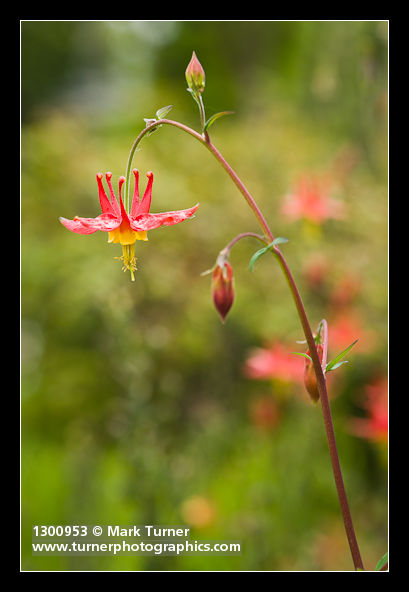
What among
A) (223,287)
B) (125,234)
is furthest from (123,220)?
(223,287)

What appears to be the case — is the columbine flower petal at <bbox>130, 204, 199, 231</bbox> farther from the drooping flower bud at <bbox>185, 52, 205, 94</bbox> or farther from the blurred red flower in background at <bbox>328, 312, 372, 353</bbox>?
the blurred red flower in background at <bbox>328, 312, 372, 353</bbox>

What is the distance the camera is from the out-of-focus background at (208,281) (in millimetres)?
2260

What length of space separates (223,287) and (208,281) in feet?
5.55

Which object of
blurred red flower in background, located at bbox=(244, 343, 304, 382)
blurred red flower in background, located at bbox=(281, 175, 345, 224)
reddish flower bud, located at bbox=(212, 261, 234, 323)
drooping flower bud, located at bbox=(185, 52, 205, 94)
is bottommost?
reddish flower bud, located at bbox=(212, 261, 234, 323)

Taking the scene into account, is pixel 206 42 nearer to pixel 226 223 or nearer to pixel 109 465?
pixel 226 223

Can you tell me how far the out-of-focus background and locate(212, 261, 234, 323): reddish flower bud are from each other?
1070 mm

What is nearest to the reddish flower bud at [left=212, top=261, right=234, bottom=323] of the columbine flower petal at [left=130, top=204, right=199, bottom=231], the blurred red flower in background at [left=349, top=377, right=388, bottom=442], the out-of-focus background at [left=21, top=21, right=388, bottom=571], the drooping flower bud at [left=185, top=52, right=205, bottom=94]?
the columbine flower petal at [left=130, top=204, right=199, bottom=231]

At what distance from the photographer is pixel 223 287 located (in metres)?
1.01

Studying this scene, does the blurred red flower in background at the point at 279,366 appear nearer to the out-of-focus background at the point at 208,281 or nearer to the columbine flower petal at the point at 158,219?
the out-of-focus background at the point at 208,281

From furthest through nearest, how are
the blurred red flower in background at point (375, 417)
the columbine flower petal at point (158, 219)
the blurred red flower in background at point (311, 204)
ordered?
the blurred red flower in background at point (311, 204)
the blurred red flower in background at point (375, 417)
the columbine flower petal at point (158, 219)

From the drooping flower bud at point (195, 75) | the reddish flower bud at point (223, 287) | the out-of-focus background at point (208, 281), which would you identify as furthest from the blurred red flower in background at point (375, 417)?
the drooping flower bud at point (195, 75)

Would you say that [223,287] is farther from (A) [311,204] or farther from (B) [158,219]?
(A) [311,204]

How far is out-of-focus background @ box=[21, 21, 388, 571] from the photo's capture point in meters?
2.26

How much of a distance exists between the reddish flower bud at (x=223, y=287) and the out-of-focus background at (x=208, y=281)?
1070 millimetres
